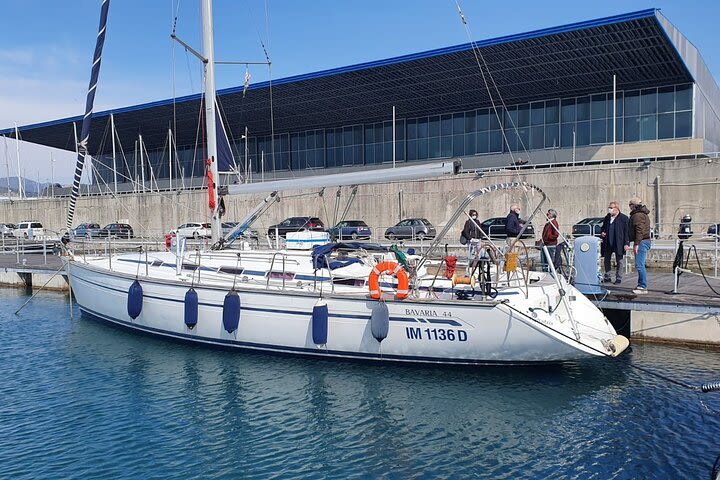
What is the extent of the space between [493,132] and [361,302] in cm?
3173

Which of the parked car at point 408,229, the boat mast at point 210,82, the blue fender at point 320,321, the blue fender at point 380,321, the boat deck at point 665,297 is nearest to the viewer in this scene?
the blue fender at point 380,321

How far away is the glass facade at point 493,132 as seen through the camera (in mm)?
33750

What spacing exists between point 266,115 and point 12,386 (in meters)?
37.4

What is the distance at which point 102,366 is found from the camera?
466 inches

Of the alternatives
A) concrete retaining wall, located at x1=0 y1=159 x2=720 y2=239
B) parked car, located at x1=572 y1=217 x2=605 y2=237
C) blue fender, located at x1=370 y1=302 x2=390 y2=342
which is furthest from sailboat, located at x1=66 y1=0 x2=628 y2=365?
parked car, located at x1=572 y1=217 x2=605 y2=237

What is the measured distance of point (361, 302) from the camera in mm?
10547

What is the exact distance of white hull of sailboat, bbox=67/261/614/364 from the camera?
970 centimetres

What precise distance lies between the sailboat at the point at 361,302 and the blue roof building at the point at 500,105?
597 inches

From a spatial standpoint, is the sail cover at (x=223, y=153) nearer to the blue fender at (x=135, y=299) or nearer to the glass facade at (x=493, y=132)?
the blue fender at (x=135, y=299)

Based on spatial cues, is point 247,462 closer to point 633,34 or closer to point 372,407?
point 372,407

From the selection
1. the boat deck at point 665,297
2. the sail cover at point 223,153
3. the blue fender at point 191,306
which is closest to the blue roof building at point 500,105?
the boat deck at point 665,297

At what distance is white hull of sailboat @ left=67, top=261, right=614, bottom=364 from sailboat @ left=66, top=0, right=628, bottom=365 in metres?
0.02

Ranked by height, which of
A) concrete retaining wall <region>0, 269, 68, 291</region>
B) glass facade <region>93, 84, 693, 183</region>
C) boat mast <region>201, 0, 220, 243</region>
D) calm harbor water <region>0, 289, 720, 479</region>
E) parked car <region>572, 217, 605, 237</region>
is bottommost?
calm harbor water <region>0, 289, 720, 479</region>

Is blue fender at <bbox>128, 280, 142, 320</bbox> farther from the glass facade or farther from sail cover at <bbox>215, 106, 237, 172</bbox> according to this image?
the glass facade
